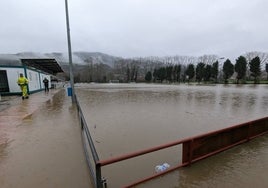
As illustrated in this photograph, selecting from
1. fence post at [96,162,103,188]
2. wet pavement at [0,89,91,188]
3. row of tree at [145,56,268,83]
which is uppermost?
row of tree at [145,56,268,83]

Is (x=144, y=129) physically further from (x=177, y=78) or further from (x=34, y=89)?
(x=177, y=78)

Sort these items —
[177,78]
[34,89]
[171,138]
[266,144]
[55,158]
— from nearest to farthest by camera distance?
1. [55,158]
2. [266,144]
3. [171,138]
4. [34,89]
5. [177,78]

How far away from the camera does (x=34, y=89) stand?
1788 cm

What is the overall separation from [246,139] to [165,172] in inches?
109

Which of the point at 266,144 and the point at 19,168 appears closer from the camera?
the point at 19,168

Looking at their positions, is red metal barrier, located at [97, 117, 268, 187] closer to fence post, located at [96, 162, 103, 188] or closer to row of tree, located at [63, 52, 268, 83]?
fence post, located at [96, 162, 103, 188]

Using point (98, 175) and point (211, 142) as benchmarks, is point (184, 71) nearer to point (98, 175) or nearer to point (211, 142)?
point (211, 142)

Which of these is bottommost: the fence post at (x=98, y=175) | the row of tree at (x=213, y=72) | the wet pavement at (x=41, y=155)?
the wet pavement at (x=41, y=155)

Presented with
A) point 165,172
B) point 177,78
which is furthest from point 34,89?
point 177,78

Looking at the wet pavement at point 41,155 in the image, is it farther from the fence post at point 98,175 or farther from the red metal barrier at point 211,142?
the red metal barrier at point 211,142

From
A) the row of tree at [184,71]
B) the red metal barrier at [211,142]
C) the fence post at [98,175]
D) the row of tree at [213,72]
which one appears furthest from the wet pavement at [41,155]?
the row of tree at [184,71]

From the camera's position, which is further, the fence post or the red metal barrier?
the red metal barrier

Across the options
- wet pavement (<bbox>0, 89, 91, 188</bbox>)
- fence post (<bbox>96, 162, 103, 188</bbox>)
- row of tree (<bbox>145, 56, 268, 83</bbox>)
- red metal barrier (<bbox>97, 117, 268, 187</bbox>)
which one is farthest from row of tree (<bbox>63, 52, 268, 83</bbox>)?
fence post (<bbox>96, 162, 103, 188</bbox>)

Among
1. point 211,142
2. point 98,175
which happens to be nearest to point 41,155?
point 98,175
